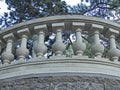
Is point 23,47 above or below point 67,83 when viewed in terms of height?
above

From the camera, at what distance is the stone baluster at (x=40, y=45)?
12.2ft

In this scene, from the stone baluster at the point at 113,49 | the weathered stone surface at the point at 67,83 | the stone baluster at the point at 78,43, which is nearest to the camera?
the weathered stone surface at the point at 67,83

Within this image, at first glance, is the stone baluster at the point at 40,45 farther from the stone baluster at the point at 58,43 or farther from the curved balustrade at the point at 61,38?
the stone baluster at the point at 58,43

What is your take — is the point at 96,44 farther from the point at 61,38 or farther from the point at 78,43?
the point at 61,38

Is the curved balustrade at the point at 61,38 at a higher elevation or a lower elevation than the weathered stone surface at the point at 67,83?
higher

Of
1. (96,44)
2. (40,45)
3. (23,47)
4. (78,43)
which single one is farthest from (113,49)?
(23,47)

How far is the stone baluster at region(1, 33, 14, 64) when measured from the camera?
388 cm

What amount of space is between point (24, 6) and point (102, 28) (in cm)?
659

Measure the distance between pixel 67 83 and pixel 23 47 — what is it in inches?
30.1

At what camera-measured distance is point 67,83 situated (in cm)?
357

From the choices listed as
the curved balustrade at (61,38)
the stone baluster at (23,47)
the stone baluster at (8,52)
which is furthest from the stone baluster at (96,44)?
the stone baluster at (8,52)

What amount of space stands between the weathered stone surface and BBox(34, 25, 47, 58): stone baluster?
0.33 m

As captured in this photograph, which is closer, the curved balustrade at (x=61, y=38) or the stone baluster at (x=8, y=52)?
the curved balustrade at (x=61, y=38)

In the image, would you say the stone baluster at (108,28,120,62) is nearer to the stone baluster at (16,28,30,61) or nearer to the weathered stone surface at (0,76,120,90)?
the weathered stone surface at (0,76,120,90)
